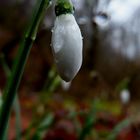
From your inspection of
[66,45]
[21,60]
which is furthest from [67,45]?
[21,60]

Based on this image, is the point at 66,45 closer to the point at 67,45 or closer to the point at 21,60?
the point at 67,45

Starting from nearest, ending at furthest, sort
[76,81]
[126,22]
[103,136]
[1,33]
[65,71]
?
[65,71], [103,136], [126,22], [1,33], [76,81]

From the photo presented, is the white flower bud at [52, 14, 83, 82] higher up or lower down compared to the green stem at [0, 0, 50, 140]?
lower down

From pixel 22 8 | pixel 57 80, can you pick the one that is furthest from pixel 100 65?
pixel 57 80

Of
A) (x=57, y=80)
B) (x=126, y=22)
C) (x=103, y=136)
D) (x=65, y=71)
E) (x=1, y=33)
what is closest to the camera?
(x=65, y=71)

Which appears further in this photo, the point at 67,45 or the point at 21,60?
the point at 21,60

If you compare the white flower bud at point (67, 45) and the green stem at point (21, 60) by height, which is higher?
the green stem at point (21, 60)

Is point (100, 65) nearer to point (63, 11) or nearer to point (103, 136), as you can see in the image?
point (103, 136)
